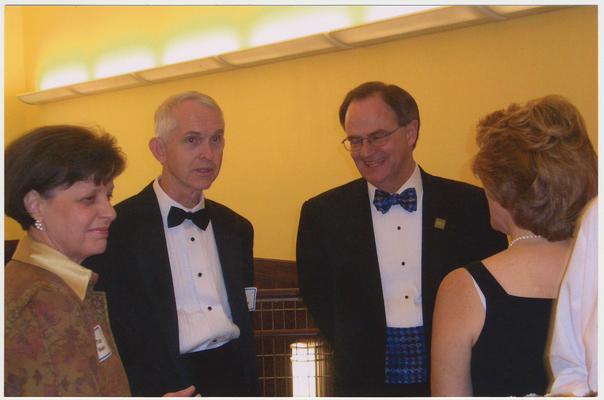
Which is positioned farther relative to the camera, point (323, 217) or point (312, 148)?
point (312, 148)

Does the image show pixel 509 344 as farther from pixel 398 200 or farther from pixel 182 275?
pixel 182 275

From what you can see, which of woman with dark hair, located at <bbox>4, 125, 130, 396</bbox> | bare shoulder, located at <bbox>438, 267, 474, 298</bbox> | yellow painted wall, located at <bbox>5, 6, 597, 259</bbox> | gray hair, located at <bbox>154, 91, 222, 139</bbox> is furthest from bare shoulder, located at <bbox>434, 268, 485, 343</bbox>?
yellow painted wall, located at <bbox>5, 6, 597, 259</bbox>

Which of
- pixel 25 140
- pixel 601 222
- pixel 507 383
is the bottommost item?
pixel 507 383

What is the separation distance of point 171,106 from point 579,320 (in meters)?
1.67

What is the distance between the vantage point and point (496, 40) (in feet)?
15.3

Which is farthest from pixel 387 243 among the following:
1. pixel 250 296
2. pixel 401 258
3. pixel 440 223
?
pixel 250 296

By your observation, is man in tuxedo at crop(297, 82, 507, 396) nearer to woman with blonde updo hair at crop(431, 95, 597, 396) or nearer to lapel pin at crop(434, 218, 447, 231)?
lapel pin at crop(434, 218, 447, 231)

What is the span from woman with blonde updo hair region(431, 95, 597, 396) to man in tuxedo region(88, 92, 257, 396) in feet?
3.05

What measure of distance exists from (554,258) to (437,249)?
850 millimetres

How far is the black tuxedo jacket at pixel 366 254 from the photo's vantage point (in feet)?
8.94

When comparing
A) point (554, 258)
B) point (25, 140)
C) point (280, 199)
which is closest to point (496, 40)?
point (280, 199)

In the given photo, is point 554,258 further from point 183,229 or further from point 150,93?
point 150,93

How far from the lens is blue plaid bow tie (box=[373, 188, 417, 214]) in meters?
2.83

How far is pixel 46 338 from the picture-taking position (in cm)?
173
